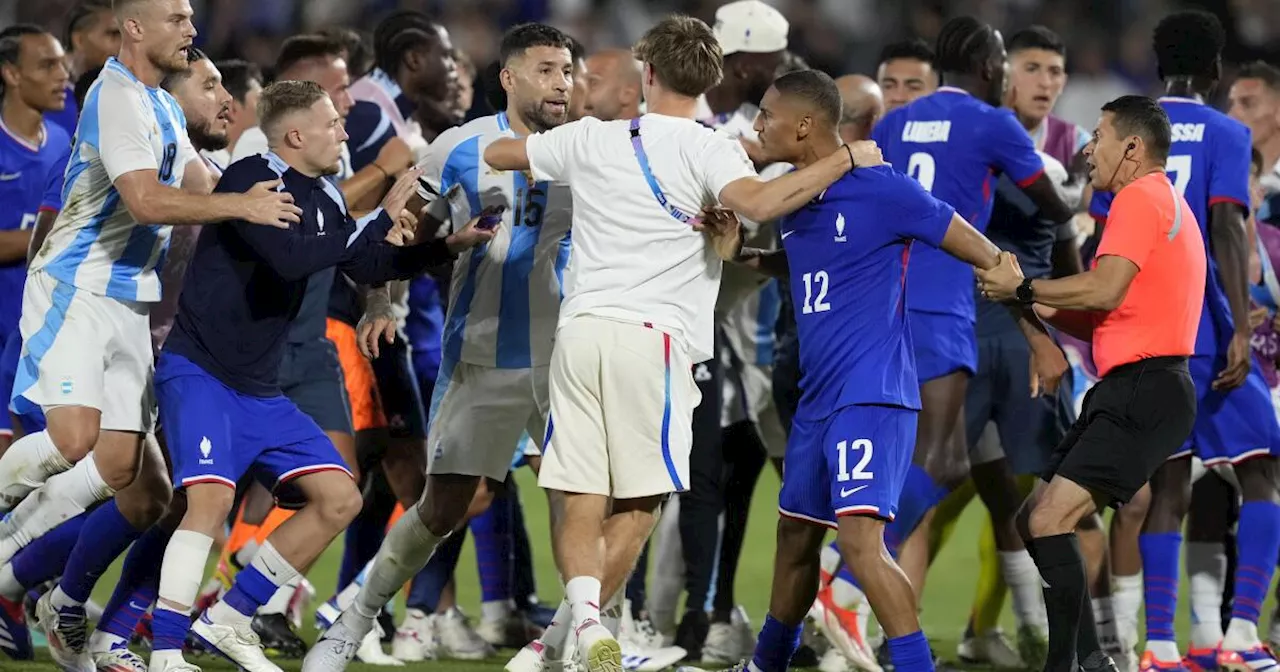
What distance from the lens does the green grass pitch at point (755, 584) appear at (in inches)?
313

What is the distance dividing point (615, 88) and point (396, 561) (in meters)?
2.72

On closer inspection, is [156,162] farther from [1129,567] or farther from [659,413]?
[1129,567]

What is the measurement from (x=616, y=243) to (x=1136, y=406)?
198 centimetres

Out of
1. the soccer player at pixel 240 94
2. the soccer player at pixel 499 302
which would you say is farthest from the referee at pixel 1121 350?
the soccer player at pixel 240 94

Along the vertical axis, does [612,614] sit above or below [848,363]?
below

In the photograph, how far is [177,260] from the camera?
25.2ft

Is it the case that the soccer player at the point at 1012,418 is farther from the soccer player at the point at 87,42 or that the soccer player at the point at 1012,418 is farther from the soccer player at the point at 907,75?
the soccer player at the point at 87,42

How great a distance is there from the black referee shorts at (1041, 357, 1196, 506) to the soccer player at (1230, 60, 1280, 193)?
10.5 feet

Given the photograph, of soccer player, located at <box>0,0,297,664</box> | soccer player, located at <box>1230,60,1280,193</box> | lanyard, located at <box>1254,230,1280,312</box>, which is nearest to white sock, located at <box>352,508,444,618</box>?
soccer player, located at <box>0,0,297,664</box>

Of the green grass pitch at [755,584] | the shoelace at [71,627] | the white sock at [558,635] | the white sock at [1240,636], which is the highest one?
the white sock at [558,635]

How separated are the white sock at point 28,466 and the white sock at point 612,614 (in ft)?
6.69

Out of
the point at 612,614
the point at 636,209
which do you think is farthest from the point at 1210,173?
the point at 612,614

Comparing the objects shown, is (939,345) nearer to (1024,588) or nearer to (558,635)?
(1024,588)

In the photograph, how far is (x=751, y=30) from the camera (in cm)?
927
